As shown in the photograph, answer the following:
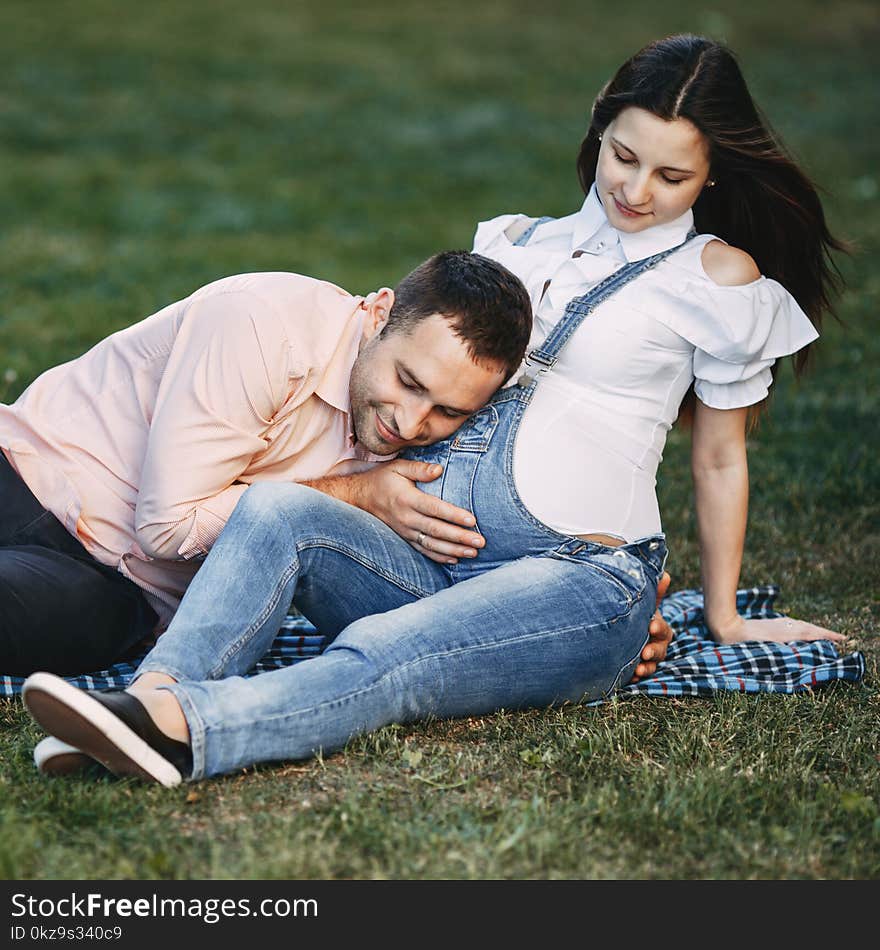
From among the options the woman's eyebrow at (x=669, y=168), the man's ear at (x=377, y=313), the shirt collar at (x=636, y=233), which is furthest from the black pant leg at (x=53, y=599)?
the woman's eyebrow at (x=669, y=168)

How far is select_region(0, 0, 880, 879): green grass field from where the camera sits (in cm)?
279

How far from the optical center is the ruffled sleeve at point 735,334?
3688 millimetres

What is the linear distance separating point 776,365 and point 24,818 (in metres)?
2.49

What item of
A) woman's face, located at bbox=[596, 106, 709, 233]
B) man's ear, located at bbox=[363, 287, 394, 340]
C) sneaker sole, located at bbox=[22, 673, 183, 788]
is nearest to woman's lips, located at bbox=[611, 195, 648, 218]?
woman's face, located at bbox=[596, 106, 709, 233]

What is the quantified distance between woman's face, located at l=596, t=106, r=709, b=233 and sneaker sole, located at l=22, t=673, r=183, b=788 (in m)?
2.03

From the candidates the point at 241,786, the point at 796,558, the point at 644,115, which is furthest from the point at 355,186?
the point at 241,786

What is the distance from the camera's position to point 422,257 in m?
9.80

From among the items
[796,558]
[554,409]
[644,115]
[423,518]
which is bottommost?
[796,558]

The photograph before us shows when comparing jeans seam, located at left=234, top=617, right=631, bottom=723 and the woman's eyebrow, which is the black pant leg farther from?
the woman's eyebrow

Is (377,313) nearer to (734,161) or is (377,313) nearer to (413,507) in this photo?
(413,507)

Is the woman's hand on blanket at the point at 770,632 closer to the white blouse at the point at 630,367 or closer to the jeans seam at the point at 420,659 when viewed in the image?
the white blouse at the point at 630,367

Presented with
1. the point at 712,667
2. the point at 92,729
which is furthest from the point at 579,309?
the point at 92,729
